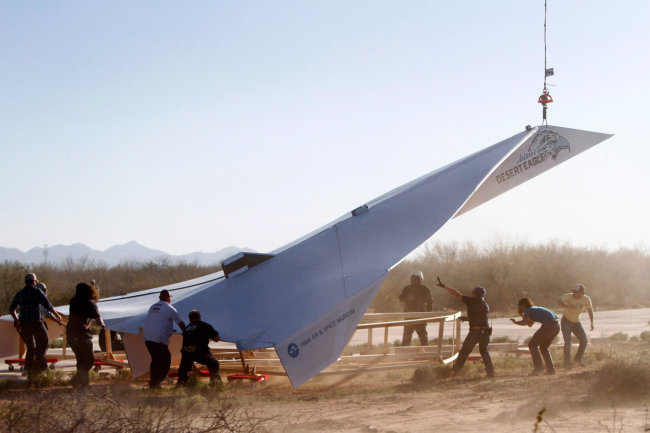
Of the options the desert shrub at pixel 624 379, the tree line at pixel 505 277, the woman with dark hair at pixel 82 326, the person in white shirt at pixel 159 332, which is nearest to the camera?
the desert shrub at pixel 624 379

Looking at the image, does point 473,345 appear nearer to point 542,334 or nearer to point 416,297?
point 542,334

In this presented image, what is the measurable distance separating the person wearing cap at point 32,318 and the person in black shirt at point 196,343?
2964 mm

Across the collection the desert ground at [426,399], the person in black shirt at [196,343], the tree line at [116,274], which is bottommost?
the desert ground at [426,399]

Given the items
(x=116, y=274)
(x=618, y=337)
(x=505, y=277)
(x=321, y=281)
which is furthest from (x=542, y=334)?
(x=116, y=274)

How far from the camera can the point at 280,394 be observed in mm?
11367

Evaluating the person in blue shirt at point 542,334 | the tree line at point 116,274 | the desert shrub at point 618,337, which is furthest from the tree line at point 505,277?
the person in blue shirt at point 542,334

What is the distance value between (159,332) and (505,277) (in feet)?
120

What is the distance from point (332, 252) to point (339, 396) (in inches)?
98.9

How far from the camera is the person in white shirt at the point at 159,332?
11094mm

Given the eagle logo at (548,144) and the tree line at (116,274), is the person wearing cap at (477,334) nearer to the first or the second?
the eagle logo at (548,144)

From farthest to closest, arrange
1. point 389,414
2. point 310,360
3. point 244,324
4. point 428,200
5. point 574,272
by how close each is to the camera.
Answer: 1. point 574,272
2. point 428,200
3. point 244,324
4. point 310,360
5. point 389,414

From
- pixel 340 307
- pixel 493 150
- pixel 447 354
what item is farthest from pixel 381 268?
pixel 493 150

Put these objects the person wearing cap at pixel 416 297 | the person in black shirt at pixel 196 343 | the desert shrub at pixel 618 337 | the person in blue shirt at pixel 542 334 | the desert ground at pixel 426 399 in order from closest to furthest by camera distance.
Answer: the desert ground at pixel 426 399 < the person in black shirt at pixel 196 343 < the person in blue shirt at pixel 542 334 < the person wearing cap at pixel 416 297 < the desert shrub at pixel 618 337

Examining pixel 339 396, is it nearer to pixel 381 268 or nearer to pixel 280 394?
pixel 280 394
